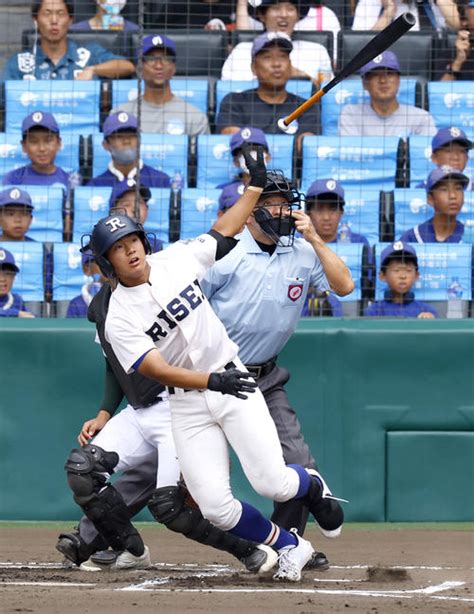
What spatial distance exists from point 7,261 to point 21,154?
1333mm

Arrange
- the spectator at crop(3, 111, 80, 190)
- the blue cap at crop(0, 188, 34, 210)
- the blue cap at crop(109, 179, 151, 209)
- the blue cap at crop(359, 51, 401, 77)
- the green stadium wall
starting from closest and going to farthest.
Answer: the green stadium wall
the blue cap at crop(0, 188, 34, 210)
the blue cap at crop(109, 179, 151, 209)
the spectator at crop(3, 111, 80, 190)
the blue cap at crop(359, 51, 401, 77)

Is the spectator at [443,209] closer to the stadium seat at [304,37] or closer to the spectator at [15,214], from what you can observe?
the stadium seat at [304,37]

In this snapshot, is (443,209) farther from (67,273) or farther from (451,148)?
(67,273)

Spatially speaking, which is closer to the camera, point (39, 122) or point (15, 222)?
point (15, 222)

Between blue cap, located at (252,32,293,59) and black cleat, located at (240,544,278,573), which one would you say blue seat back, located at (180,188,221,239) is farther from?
black cleat, located at (240,544,278,573)

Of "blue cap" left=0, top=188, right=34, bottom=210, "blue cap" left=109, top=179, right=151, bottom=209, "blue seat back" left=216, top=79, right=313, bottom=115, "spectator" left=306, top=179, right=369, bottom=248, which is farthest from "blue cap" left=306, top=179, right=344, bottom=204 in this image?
"blue cap" left=0, top=188, right=34, bottom=210

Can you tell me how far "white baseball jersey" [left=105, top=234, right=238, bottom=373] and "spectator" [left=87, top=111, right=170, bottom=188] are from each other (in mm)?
3671

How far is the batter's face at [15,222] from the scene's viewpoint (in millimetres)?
8000

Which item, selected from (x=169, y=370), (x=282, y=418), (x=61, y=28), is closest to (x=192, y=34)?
(x=61, y=28)

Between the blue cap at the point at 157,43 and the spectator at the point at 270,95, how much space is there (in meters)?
0.59

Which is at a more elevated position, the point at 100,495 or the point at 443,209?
the point at 443,209

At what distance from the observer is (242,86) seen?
900 centimetres

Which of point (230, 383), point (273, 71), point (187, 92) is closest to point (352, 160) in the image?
point (273, 71)

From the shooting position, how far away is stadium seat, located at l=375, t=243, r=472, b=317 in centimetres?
772
